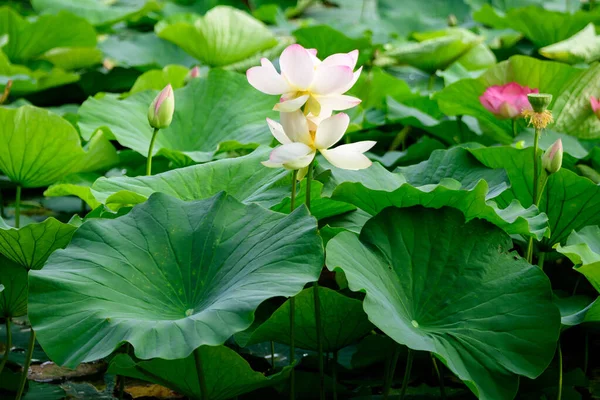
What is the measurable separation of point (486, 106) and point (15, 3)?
333 cm

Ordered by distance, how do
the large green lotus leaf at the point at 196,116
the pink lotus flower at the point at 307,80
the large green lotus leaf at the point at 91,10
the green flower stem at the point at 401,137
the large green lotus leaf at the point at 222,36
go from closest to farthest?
the pink lotus flower at the point at 307,80
the large green lotus leaf at the point at 196,116
the green flower stem at the point at 401,137
the large green lotus leaf at the point at 222,36
the large green lotus leaf at the point at 91,10

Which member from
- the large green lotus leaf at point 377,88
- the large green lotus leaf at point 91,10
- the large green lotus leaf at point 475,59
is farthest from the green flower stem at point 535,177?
the large green lotus leaf at point 91,10

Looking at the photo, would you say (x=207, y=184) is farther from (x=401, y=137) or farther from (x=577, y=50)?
(x=577, y=50)

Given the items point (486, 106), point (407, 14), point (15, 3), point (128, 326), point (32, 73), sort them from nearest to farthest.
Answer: point (128, 326) < point (486, 106) < point (32, 73) < point (407, 14) < point (15, 3)

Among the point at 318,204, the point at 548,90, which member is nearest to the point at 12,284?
the point at 318,204

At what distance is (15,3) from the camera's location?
4.36m

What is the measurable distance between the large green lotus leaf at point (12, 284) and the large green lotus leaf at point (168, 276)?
18cm

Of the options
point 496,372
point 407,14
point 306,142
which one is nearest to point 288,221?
point 306,142

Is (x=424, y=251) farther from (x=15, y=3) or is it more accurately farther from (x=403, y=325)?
(x=15, y=3)

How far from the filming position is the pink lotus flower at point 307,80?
1.10 m

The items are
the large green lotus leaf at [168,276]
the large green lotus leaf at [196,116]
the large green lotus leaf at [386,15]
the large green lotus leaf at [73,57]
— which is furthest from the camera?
the large green lotus leaf at [386,15]

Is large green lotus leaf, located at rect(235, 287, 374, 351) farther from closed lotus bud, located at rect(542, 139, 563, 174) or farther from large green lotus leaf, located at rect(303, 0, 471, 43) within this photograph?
large green lotus leaf, located at rect(303, 0, 471, 43)

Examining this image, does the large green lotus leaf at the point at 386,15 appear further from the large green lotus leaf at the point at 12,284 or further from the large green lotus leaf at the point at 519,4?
the large green lotus leaf at the point at 12,284

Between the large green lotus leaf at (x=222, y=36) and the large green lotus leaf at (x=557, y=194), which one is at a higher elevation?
the large green lotus leaf at (x=557, y=194)
